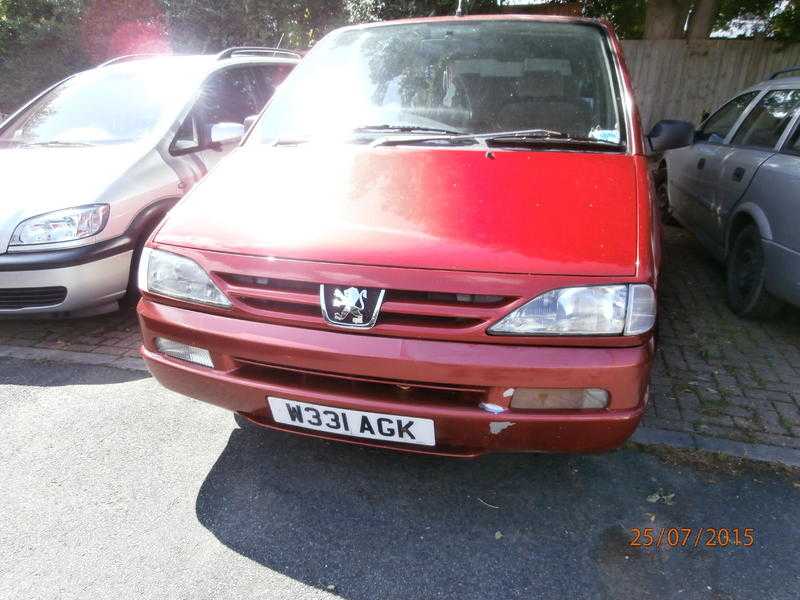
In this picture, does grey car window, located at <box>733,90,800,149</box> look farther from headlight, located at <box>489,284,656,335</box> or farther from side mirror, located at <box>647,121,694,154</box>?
headlight, located at <box>489,284,656,335</box>

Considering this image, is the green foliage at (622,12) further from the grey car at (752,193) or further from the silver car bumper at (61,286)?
the silver car bumper at (61,286)

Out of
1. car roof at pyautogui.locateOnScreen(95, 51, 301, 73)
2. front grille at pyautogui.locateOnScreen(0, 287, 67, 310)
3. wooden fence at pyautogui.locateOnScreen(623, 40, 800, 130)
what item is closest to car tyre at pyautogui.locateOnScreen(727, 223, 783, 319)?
car roof at pyautogui.locateOnScreen(95, 51, 301, 73)

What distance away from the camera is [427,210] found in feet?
6.84

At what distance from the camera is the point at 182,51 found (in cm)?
1271

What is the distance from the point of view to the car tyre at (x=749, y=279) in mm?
3740

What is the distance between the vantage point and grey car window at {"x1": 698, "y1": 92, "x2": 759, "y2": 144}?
15.2 ft

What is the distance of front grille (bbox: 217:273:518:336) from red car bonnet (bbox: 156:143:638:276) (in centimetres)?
10

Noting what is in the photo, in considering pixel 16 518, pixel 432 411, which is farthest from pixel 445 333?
pixel 16 518

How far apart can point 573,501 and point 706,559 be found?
1.64 ft

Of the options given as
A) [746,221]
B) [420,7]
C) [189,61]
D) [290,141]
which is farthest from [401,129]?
[420,7]

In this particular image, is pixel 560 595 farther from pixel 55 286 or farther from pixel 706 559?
pixel 55 286

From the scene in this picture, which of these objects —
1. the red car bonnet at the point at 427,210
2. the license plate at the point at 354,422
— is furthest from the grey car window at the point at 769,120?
the license plate at the point at 354,422

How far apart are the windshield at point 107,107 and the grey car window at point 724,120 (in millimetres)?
4412

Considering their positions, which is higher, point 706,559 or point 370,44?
point 370,44
